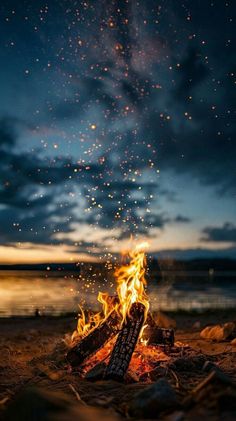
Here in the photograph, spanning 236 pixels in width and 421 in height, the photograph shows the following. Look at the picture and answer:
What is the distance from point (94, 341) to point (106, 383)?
1385 millimetres

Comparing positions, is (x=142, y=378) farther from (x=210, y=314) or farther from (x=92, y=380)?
(x=210, y=314)

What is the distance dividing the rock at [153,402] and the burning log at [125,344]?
69.1 inches

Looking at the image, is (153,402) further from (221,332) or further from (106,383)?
(221,332)

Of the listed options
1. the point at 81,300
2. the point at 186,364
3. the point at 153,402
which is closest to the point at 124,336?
the point at 186,364

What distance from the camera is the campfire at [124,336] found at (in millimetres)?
6738

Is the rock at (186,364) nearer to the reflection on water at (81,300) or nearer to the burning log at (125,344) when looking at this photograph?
the burning log at (125,344)

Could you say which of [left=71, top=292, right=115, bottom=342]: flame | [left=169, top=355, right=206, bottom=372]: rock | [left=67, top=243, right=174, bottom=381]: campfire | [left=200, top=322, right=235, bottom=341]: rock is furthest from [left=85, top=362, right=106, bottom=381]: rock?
[left=200, top=322, right=235, bottom=341]: rock

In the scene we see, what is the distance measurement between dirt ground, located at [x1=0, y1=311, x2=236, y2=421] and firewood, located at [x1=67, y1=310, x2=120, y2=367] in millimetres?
247

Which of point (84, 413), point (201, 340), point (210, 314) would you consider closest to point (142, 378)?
point (84, 413)

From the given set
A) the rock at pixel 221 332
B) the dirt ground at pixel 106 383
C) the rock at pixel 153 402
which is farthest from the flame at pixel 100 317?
the rock at pixel 153 402

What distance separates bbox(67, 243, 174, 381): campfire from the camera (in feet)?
22.1

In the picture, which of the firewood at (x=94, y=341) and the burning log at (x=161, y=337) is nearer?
the firewood at (x=94, y=341)

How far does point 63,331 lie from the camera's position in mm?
13617

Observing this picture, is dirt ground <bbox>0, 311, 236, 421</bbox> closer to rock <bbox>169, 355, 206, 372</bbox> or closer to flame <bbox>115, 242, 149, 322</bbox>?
rock <bbox>169, 355, 206, 372</bbox>
